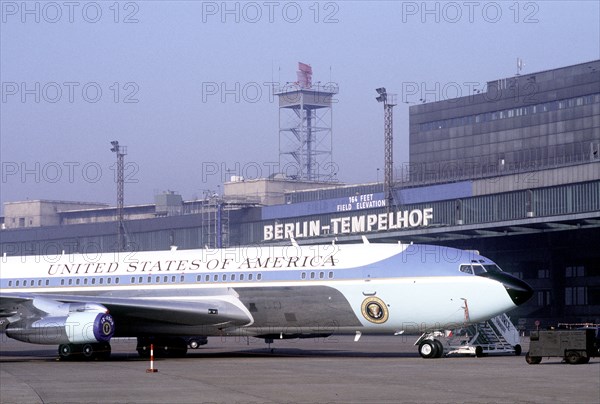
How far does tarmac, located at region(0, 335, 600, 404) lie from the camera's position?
24375 mm

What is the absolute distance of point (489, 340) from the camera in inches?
1729

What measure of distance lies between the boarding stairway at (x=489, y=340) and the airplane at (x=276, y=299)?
3.10 meters

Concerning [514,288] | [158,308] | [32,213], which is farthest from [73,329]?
[32,213]

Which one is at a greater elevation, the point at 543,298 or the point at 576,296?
the point at 576,296

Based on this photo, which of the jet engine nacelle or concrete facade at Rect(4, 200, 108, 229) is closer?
the jet engine nacelle

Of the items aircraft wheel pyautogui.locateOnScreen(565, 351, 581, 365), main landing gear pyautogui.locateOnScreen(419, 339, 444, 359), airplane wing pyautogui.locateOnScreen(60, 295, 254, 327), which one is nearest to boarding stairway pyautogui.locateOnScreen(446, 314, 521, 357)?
main landing gear pyautogui.locateOnScreen(419, 339, 444, 359)

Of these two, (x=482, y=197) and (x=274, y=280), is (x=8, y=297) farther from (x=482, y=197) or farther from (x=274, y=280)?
(x=482, y=197)

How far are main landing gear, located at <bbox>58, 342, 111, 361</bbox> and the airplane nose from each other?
592 inches

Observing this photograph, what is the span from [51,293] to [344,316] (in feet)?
45.3

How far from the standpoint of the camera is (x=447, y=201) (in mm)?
84875

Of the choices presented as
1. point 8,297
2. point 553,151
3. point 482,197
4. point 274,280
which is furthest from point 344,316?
point 553,151

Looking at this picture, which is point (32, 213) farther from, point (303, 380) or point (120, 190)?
point (303, 380)

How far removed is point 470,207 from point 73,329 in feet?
161

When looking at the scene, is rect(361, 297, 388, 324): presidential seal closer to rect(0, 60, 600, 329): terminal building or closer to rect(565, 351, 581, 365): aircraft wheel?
rect(0, 60, 600, 329): terminal building
